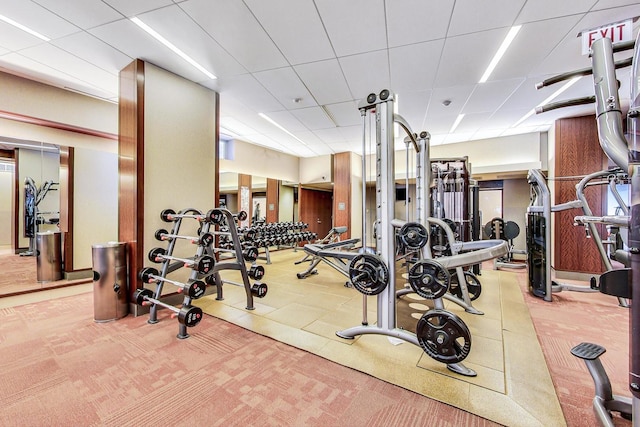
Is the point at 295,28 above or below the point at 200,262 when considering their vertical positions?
above

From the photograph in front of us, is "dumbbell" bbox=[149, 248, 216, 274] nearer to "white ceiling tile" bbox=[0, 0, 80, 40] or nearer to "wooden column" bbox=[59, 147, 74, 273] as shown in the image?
"white ceiling tile" bbox=[0, 0, 80, 40]

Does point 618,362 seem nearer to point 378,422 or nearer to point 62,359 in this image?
point 378,422

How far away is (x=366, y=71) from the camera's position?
3455 millimetres

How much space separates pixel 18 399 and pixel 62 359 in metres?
0.48

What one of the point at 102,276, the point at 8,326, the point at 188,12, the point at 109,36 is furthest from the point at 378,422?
the point at 109,36

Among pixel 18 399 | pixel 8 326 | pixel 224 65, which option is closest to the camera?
pixel 18 399

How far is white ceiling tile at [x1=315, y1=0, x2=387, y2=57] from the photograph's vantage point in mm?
2318

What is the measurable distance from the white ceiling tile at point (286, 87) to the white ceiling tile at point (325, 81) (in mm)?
107

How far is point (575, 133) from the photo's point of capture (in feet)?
16.2

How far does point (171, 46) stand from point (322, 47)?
5.51ft

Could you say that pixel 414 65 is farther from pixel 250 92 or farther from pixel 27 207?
pixel 27 207

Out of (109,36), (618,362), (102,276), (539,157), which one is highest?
(109,36)

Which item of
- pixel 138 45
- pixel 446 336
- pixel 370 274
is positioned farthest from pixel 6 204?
pixel 446 336

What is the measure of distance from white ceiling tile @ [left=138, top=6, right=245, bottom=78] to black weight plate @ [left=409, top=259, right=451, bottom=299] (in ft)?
10.1
